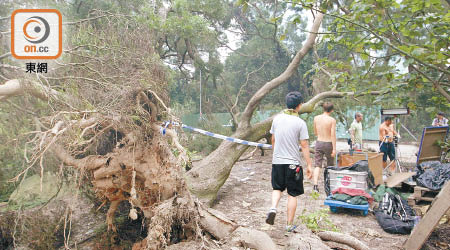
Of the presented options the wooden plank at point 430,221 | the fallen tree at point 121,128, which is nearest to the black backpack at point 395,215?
the wooden plank at point 430,221

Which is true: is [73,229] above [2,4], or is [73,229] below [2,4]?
below

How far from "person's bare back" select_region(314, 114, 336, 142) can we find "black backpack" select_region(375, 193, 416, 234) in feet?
5.00

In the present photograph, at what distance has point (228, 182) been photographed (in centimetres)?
681

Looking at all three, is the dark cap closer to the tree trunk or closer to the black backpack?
the black backpack

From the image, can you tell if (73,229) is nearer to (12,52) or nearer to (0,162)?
(0,162)

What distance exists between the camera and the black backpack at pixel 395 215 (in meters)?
3.79

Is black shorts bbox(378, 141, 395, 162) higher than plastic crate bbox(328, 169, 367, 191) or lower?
higher

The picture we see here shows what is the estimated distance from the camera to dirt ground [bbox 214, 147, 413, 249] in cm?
368

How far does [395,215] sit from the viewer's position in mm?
4094

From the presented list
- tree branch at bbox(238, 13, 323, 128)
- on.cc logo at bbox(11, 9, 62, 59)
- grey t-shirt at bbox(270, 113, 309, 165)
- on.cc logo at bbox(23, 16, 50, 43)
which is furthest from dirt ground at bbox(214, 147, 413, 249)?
on.cc logo at bbox(23, 16, 50, 43)

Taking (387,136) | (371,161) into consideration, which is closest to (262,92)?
(371,161)

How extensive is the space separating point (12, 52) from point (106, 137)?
1.74 metres

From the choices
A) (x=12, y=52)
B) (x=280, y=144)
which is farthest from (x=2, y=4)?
(x=280, y=144)

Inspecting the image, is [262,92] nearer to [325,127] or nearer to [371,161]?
[325,127]
